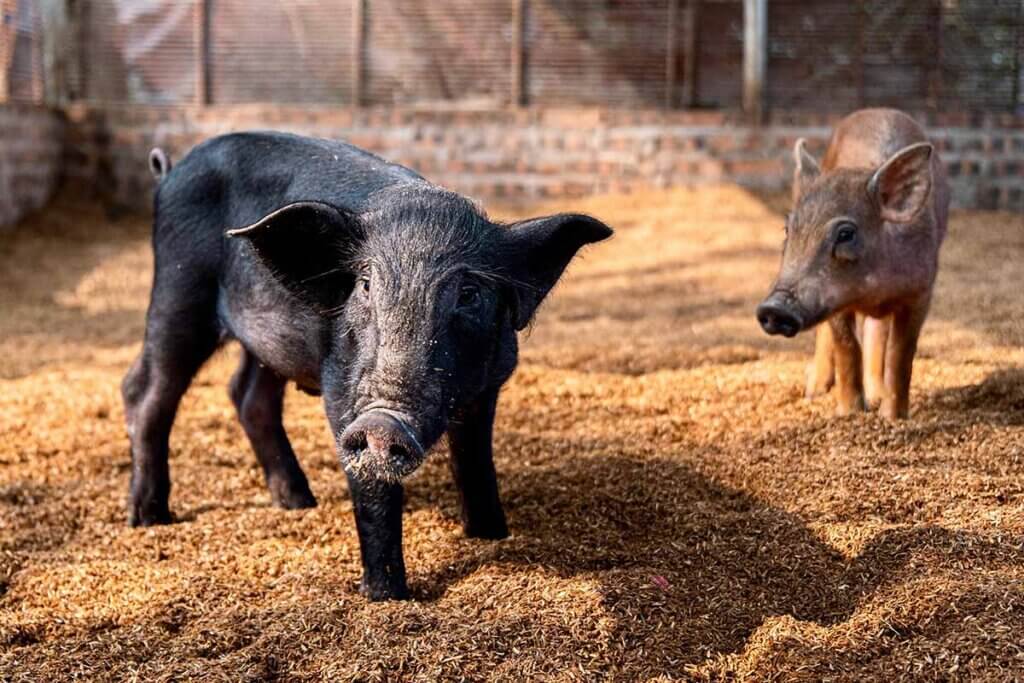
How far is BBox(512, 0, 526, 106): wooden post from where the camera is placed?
510 inches

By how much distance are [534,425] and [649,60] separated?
26.5 feet

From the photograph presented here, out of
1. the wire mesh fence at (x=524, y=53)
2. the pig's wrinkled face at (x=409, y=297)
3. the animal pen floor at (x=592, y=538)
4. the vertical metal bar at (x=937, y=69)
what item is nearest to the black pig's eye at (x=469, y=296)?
the pig's wrinkled face at (x=409, y=297)

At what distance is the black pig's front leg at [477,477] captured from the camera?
4.09 meters

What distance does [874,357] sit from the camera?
597 cm

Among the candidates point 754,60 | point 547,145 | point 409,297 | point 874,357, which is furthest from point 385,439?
point 754,60

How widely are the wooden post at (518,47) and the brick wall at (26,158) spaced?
4.83 meters

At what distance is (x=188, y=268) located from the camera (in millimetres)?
4590

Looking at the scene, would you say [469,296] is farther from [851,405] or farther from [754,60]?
[754,60]

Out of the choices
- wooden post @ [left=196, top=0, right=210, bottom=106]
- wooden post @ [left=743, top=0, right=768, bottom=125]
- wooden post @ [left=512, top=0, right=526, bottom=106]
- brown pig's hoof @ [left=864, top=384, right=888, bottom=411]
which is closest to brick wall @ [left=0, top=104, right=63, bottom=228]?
wooden post @ [left=196, top=0, right=210, bottom=106]

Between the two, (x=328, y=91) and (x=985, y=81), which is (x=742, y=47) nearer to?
(x=985, y=81)

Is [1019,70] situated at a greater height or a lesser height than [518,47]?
lesser

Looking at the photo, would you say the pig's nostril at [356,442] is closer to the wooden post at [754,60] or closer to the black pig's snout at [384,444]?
the black pig's snout at [384,444]

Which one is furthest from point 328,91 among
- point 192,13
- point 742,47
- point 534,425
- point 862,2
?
point 534,425

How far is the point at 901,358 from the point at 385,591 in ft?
8.85
